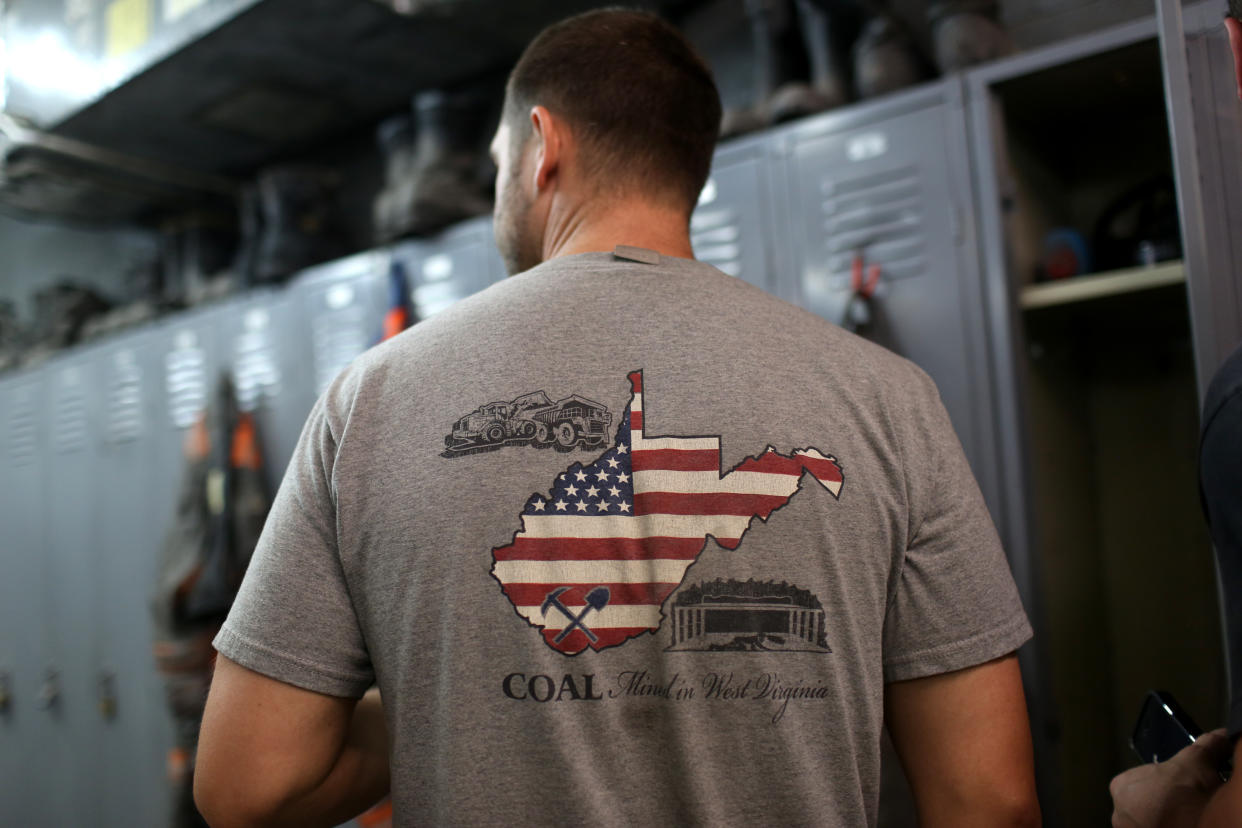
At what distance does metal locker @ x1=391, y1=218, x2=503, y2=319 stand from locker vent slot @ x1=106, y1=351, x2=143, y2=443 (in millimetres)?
1396

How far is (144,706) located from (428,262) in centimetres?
194

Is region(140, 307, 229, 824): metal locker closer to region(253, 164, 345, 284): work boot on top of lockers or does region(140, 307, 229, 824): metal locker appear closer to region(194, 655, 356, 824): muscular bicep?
region(253, 164, 345, 284): work boot on top of lockers

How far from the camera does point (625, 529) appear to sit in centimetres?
89

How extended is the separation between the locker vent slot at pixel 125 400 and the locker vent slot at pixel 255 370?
1.94ft

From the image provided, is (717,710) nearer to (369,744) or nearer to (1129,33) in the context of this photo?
(369,744)

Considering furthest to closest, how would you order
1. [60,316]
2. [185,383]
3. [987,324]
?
[60,316] < [185,383] < [987,324]

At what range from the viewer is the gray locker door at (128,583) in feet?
10.3

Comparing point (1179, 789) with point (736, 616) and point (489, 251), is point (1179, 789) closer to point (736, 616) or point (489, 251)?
point (736, 616)

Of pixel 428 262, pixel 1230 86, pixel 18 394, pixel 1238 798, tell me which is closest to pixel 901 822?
pixel 1238 798

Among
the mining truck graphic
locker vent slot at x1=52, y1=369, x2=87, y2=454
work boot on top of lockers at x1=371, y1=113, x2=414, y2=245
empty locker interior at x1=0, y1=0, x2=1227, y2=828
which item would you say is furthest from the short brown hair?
locker vent slot at x1=52, y1=369, x2=87, y2=454

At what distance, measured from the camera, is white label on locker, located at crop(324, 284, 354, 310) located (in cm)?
272

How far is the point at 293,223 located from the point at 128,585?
145 centimetres

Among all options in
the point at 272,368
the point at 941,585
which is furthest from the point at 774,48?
the point at 272,368

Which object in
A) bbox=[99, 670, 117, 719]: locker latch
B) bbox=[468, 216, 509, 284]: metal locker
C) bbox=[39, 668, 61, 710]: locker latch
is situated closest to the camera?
bbox=[468, 216, 509, 284]: metal locker
